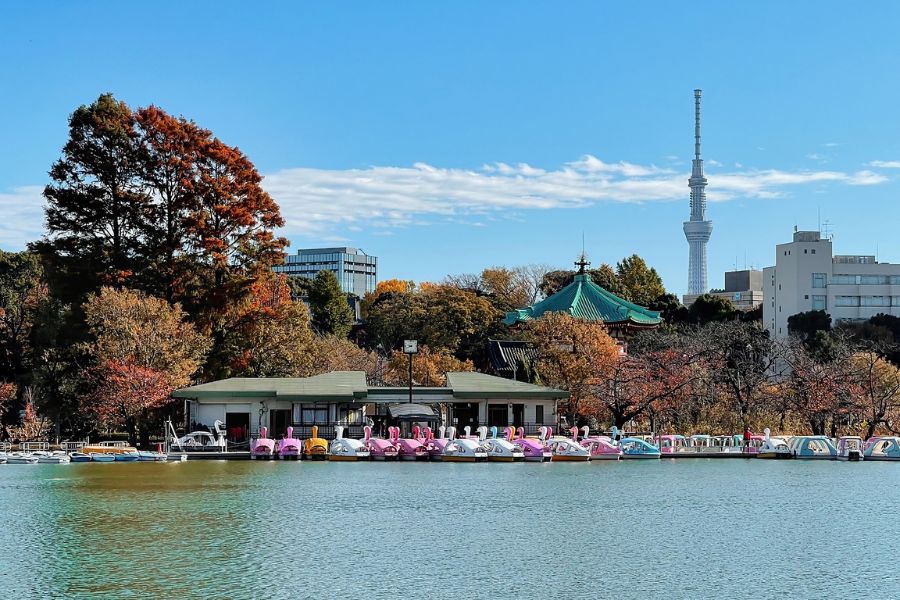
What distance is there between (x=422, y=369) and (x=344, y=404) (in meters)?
16.7

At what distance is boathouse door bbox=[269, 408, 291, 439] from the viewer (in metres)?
60.1

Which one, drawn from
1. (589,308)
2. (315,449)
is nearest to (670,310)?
(589,308)

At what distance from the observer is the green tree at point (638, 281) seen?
113312 millimetres

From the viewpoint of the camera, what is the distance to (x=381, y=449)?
55562 mm

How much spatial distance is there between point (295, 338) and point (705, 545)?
38764 mm

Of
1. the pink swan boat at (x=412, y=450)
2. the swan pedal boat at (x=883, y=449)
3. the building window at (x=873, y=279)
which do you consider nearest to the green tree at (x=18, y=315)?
the pink swan boat at (x=412, y=450)

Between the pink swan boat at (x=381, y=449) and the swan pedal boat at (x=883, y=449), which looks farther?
the swan pedal boat at (x=883, y=449)

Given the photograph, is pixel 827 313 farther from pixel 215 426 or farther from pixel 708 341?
pixel 215 426

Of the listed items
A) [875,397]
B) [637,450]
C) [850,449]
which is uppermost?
[875,397]

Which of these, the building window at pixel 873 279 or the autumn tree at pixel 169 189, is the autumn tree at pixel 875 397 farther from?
the building window at pixel 873 279

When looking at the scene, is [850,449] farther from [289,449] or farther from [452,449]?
[289,449]

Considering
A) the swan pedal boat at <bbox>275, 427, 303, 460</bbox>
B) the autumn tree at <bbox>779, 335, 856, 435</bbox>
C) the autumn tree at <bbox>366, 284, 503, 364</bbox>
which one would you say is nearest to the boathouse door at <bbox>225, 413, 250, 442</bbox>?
the swan pedal boat at <bbox>275, 427, 303, 460</bbox>

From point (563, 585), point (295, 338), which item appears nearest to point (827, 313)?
point (295, 338)

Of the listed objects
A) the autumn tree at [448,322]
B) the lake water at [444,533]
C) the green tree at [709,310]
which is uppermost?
the green tree at [709,310]
